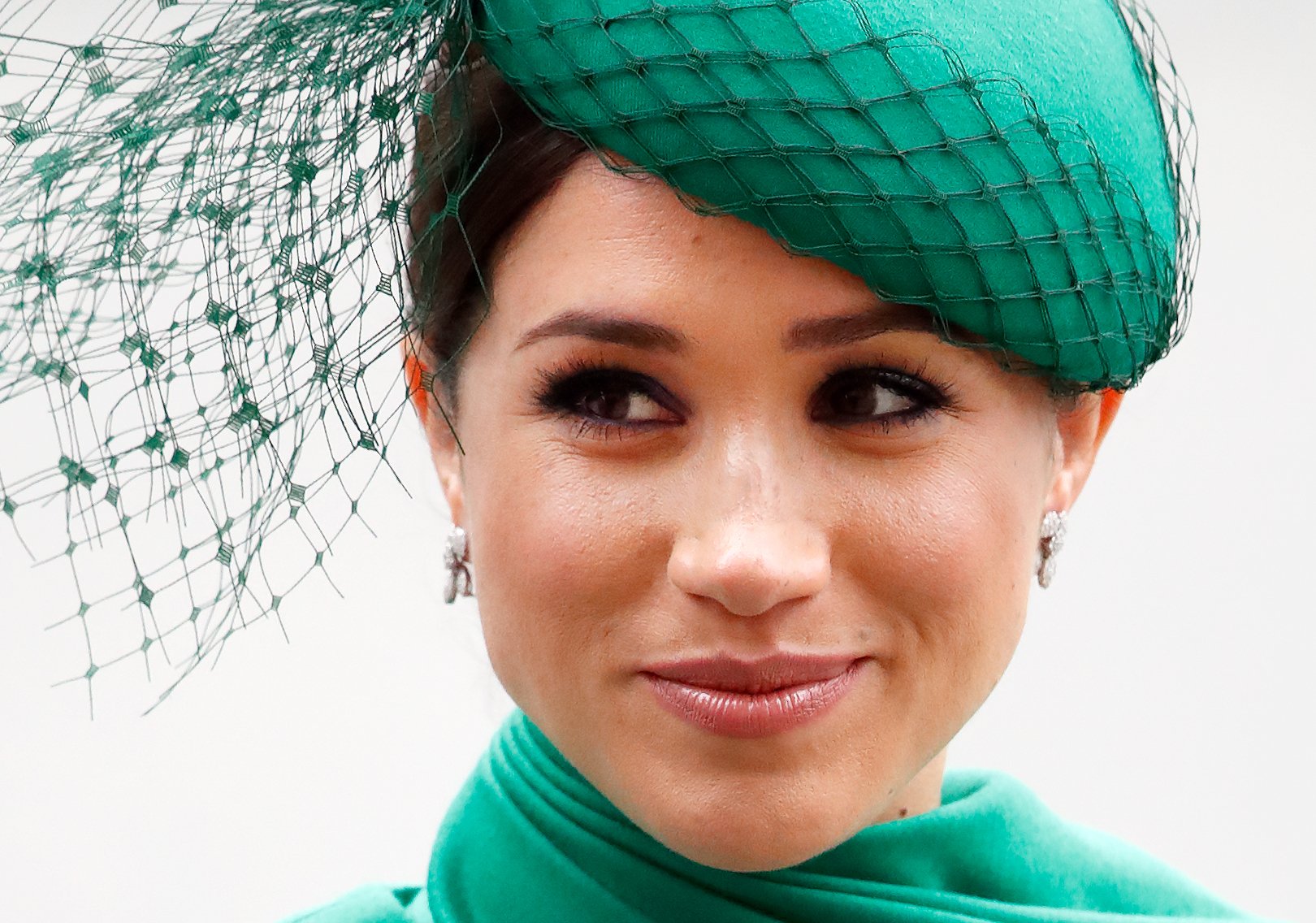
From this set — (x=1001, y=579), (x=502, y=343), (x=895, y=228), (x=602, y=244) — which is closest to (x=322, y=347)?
(x=502, y=343)

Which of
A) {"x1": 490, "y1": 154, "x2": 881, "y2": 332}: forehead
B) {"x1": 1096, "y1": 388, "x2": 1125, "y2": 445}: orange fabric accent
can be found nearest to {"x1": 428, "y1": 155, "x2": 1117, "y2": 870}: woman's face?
{"x1": 490, "y1": 154, "x2": 881, "y2": 332}: forehead

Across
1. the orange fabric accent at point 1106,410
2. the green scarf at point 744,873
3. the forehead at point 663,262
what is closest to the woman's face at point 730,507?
the forehead at point 663,262

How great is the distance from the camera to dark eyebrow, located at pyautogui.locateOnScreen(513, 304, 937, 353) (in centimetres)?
138

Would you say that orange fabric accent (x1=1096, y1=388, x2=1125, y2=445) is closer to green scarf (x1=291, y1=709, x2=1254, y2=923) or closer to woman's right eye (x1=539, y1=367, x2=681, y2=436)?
green scarf (x1=291, y1=709, x2=1254, y2=923)

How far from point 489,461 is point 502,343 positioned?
11cm

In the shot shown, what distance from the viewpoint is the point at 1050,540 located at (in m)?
1.71

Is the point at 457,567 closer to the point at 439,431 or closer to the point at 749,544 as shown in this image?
the point at 439,431

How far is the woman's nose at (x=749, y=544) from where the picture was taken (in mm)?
1331

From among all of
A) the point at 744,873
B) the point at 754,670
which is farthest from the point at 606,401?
the point at 744,873

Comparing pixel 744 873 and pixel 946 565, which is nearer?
pixel 946 565

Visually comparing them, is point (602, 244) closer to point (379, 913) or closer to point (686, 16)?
point (686, 16)

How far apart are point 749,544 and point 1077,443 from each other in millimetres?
555

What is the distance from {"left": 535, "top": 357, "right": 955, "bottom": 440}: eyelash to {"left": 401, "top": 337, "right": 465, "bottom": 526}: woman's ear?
0.23m

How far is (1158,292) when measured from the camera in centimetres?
156
